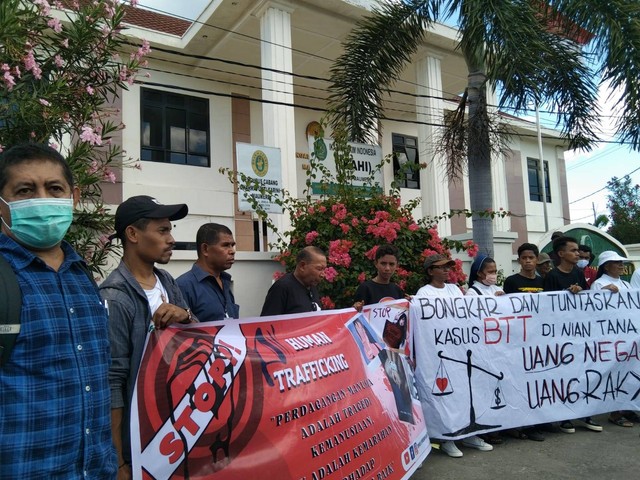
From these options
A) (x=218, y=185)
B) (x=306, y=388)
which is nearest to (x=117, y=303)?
(x=306, y=388)

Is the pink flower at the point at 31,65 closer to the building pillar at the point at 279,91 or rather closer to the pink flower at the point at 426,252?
the pink flower at the point at 426,252

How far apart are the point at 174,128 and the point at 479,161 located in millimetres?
8154

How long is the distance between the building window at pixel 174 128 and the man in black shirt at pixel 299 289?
943 centimetres

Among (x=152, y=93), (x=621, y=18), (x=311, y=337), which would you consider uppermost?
(x=152, y=93)

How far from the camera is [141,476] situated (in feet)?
6.64

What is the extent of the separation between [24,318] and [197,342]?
103 centimetres

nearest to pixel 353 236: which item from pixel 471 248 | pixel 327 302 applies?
pixel 327 302

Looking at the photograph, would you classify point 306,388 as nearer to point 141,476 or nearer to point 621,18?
point 141,476

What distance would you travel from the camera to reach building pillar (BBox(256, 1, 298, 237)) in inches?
418

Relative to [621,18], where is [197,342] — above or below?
below

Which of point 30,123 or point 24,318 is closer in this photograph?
point 24,318

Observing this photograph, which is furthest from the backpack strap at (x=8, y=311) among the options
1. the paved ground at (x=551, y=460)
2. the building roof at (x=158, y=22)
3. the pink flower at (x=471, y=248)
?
the building roof at (x=158, y=22)

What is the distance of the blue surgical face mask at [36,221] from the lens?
61.7 inches

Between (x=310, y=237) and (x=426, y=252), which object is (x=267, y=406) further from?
(x=426, y=252)
